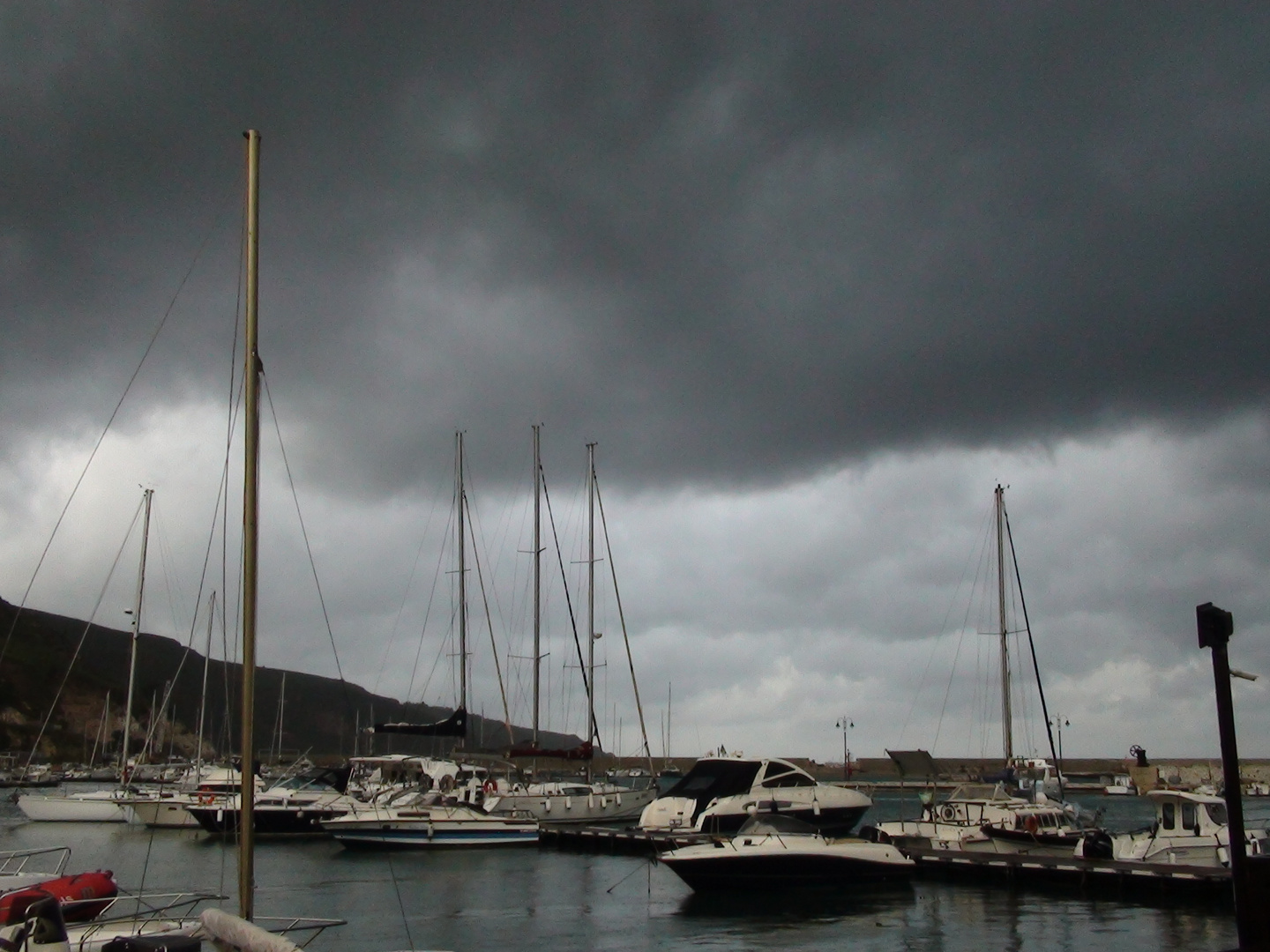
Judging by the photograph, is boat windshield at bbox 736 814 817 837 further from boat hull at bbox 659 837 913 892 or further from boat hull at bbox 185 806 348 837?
boat hull at bbox 185 806 348 837

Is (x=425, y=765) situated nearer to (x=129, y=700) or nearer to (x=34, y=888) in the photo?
(x=129, y=700)

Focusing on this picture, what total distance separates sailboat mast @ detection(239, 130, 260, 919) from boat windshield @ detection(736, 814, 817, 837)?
70.6ft

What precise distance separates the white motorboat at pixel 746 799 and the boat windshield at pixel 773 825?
8499mm

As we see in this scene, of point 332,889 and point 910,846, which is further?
point 910,846

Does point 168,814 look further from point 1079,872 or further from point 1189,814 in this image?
point 1189,814

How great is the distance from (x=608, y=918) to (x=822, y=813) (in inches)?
634

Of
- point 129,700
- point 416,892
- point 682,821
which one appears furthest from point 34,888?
point 129,700

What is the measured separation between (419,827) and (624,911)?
18.2m

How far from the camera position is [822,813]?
142 feet

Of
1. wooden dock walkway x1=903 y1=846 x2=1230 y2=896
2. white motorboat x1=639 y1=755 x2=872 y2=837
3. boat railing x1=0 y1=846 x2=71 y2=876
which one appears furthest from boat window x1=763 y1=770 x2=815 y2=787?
boat railing x1=0 y1=846 x2=71 y2=876

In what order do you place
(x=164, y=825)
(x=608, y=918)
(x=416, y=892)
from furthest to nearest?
1. (x=164, y=825)
2. (x=416, y=892)
3. (x=608, y=918)

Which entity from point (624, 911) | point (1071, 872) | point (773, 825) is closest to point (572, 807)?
point (773, 825)

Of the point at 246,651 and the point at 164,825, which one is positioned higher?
the point at 246,651

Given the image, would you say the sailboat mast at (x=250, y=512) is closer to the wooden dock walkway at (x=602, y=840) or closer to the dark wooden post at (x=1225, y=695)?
the dark wooden post at (x=1225, y=695)
